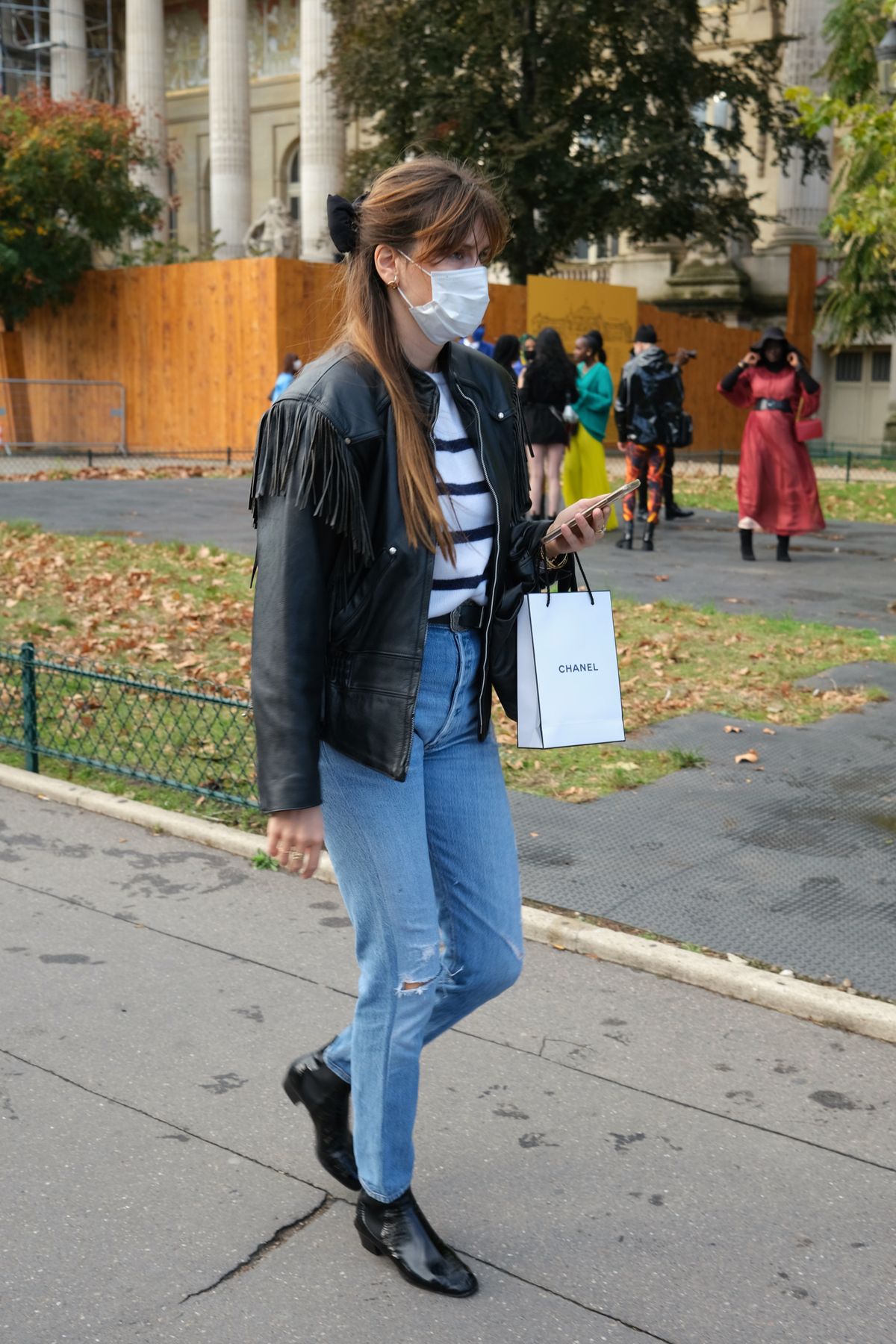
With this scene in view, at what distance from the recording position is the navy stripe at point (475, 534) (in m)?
2.80

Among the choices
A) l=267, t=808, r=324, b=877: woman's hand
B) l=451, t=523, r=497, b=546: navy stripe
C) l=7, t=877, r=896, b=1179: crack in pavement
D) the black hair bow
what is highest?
the black hair bow

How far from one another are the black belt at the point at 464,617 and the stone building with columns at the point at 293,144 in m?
31.5

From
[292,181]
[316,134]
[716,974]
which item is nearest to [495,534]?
[716,974]

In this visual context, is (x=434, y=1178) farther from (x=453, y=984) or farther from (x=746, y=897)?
(x=746, y=897)

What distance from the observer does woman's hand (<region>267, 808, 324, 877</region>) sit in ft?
8.77

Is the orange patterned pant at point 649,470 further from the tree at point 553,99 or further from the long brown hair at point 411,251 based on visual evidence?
the tree at point 553,99

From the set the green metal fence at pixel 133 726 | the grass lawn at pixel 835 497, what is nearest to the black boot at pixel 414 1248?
the green metal fence at pixel 133 726

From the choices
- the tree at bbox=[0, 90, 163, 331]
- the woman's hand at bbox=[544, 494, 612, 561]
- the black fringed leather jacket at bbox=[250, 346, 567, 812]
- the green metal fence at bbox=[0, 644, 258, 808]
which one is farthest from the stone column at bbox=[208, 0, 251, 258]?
the black fringed leather jacket at bbox=[250, 346, 567, 812]

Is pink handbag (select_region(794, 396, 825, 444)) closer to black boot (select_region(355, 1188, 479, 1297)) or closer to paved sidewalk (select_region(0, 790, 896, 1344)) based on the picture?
paved sidewalk (select_region(0, 790, 896, 1344))

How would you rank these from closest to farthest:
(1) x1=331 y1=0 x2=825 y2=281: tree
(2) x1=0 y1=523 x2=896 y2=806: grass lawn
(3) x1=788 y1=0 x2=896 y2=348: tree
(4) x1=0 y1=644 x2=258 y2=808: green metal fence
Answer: (4) x1=0 y1=644 x2=258 y2=808: green metal fence
(2) x1=0 y1=523 x2=896 y2=806: grass lawn
(3) x1=788 y1=0 x2=896 y2=348: tree
(1) x1=331 y1=0 x2=825 y2=281: tree

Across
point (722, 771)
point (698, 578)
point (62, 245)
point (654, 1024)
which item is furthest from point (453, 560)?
point (62, 245)

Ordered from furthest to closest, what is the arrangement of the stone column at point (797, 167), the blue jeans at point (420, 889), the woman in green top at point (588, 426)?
the stone column at point (797, 167) < the woman in green top at point (588, 426) < the blue jeans at point (420, 889)

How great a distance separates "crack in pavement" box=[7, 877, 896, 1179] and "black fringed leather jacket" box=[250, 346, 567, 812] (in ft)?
4.10

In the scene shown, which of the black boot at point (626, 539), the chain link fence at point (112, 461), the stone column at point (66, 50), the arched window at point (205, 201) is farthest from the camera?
the arched window at point (205, 201)
